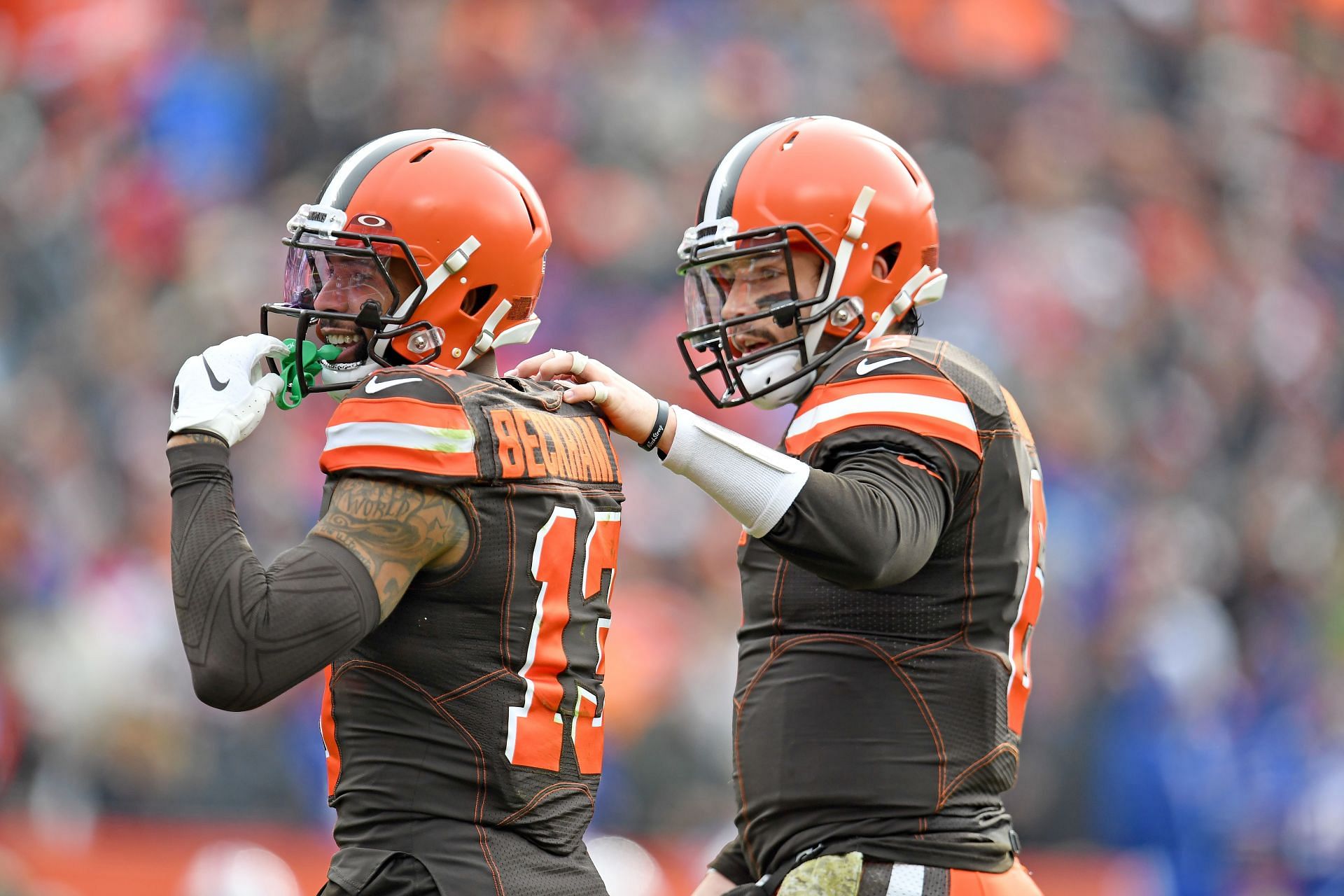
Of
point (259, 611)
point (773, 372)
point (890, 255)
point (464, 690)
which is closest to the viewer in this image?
point (259, 611)

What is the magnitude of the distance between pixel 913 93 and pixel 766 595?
8554mm

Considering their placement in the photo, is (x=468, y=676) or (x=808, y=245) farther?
(x=808, y=245)

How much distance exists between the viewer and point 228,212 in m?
9.55

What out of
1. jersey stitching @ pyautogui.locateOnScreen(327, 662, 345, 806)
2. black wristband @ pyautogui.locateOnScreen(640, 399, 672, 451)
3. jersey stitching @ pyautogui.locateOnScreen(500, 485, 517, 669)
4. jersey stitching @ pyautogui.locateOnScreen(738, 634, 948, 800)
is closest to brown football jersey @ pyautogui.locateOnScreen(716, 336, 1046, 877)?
jersey stitching @ pyautogui.locateOnScreen(738, 634, 948, 800)

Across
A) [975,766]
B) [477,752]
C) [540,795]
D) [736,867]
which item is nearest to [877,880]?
[975,766]

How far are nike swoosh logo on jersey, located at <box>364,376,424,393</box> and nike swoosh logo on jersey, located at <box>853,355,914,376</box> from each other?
86 centimetres

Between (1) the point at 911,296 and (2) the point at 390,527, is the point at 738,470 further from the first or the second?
(1) the point at 911,296

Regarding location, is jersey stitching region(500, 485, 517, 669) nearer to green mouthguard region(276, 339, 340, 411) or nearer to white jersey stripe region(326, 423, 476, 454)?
white jersey stripe region(326, 423, 476, 454)

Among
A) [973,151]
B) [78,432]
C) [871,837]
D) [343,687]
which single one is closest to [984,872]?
[871,837]

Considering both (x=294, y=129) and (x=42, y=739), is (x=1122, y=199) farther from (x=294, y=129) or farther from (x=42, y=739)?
(x=42, y=739)

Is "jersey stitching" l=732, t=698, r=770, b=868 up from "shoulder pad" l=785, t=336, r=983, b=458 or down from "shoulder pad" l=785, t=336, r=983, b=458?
down

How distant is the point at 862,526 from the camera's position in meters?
2.77

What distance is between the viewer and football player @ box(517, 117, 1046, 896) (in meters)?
2.87

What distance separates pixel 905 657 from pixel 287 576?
1202mm
